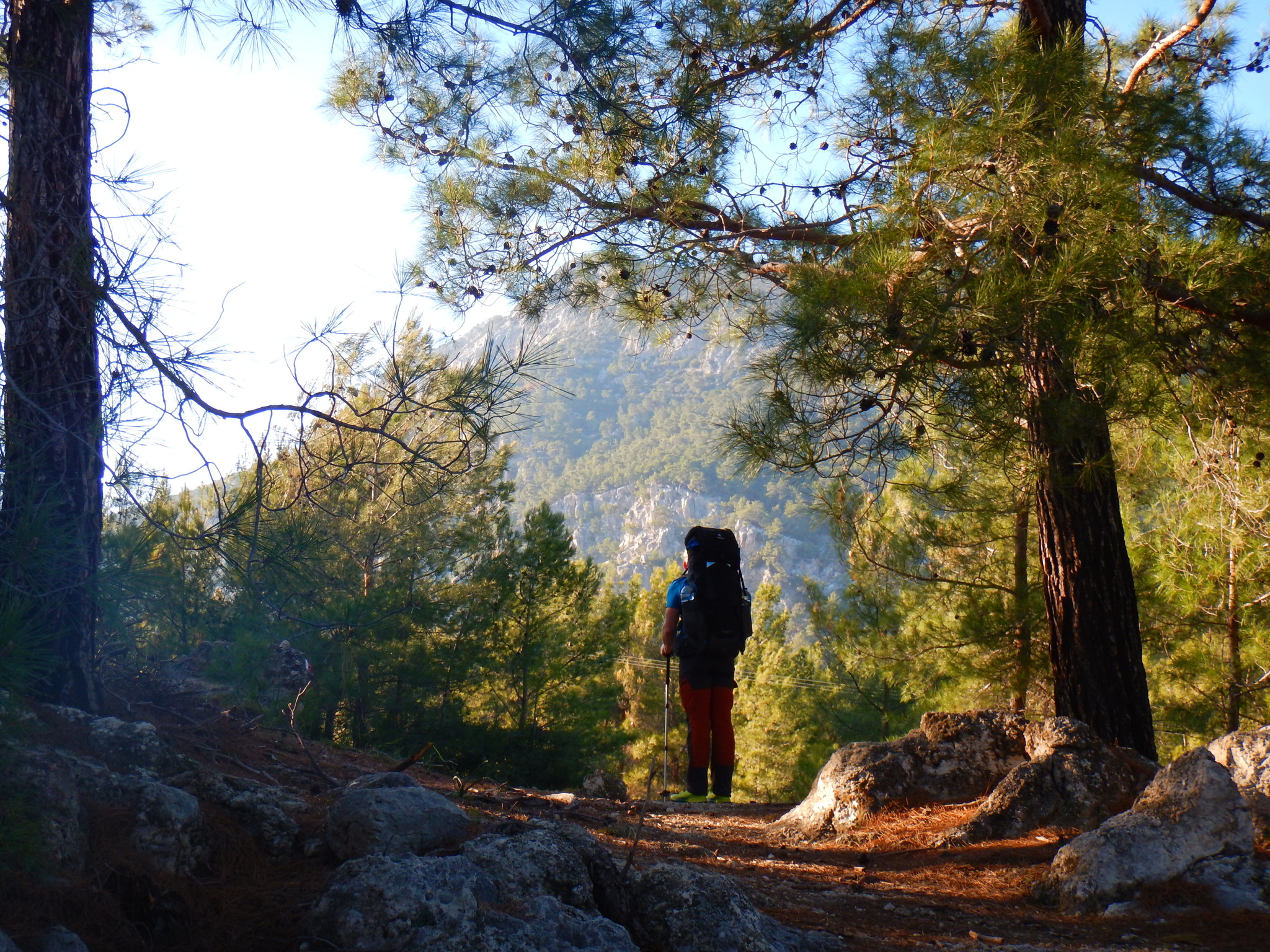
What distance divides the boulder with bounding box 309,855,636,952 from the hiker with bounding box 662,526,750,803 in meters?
2.76

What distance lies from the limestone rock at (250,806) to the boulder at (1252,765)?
312 centimetres

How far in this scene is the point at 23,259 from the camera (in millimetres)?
2857

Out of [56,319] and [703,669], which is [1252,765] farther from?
[56,319]

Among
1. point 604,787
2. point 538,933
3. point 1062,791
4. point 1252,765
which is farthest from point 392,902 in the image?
point 604,787

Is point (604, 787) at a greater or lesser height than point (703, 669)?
lesser

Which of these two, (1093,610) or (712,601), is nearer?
(1093,610)

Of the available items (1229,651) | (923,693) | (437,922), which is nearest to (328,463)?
(437,922)

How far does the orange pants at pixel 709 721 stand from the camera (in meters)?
4.60

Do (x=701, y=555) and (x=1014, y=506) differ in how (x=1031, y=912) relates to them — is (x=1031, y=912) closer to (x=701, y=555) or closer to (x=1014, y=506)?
(x=701, y=555)

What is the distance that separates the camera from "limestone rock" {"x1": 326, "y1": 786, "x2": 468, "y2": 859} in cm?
212

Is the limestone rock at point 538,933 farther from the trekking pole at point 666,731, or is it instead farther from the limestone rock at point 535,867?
the trekking pole at point 666,731

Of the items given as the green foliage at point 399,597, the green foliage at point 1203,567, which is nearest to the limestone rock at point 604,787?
the green foliage at point 399,597

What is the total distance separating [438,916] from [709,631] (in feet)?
9.73

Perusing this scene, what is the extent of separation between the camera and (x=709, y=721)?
4641 mm
